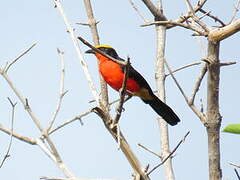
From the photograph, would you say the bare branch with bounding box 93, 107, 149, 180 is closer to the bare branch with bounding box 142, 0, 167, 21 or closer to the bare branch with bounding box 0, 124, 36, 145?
the bare branch with bounding box 0, 124, 36, 145

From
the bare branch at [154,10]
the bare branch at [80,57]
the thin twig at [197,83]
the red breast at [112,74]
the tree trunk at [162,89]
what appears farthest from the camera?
the red breast at [112,74]

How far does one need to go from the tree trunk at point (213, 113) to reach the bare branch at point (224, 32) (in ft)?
0.07

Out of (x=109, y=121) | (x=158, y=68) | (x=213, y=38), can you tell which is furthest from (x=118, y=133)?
(x=158, y=68)

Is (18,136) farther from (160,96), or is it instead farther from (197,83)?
(160,96)

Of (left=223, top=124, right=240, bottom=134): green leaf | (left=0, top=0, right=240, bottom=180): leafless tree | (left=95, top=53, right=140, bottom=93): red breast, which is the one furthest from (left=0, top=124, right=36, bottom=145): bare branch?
(left=95, top=53, right=140, bottom=93): red breast

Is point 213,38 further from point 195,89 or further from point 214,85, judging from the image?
point 195,89

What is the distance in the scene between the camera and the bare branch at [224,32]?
1.44 m

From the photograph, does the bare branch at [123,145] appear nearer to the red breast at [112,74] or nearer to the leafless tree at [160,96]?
the leafless tree at [160,96]

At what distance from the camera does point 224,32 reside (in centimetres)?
146

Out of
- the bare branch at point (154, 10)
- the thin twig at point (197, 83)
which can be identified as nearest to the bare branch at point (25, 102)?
the thin twig at point (197, 83)

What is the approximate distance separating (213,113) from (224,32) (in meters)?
0.30

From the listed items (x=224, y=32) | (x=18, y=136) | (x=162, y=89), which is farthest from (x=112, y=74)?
(x=224, y=32)

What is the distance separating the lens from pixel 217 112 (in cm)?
160

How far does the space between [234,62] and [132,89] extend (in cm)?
320
